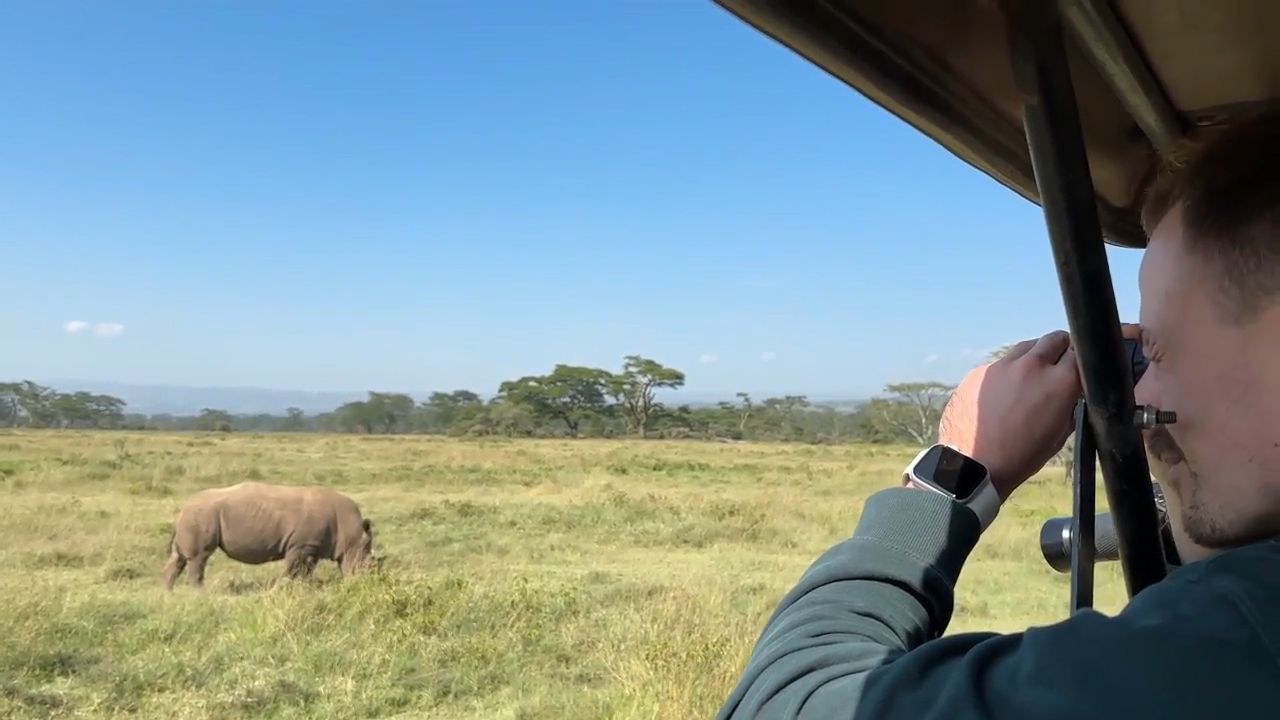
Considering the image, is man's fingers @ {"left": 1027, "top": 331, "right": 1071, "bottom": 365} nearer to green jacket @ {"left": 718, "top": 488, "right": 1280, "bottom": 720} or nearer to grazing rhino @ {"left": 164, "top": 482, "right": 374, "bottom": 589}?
green jacket @ {"left": 718, "top": 488, "right": 1280, "bottom": 720}

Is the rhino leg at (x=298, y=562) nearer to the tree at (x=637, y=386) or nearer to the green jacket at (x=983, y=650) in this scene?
the green jacket at (x=983, y=650)

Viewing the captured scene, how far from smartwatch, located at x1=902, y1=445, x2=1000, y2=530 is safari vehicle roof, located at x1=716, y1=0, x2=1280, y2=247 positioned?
0.34 metres

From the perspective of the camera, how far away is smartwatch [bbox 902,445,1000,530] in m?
0.84

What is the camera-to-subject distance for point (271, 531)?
10.4 meters

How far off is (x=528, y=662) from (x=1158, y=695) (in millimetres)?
5676

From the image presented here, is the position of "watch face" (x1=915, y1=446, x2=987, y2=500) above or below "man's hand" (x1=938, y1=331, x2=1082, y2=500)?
below

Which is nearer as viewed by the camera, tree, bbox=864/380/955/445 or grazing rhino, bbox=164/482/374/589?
grazing rhino, bbox=164/482/374/589

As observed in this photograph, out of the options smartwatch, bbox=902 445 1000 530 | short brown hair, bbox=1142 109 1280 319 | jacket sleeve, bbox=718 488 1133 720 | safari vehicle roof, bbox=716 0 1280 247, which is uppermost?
safari vehicle roof, bbox=716 0 1280 247

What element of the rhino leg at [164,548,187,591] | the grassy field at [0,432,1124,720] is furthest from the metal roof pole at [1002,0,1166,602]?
the rhino leg at [164,548,187,591]

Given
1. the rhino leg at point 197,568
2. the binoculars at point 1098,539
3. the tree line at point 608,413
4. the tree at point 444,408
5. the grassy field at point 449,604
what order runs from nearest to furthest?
the binoculars at point 1098,539
the grassy field at point 449,604
the rhino leg at point 197,568
the tree line at point 608,413
the tree at point 444,408

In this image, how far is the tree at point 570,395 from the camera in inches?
2151

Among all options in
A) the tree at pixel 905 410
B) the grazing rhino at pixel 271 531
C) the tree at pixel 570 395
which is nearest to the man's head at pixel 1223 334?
the grazing rhino at pixel 271 531

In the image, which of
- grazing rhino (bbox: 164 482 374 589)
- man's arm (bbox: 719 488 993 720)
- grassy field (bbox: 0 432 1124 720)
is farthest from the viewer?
grazing rhino (bbox: 164 482 374 589)

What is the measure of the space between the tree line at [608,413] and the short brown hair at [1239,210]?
45395mm
